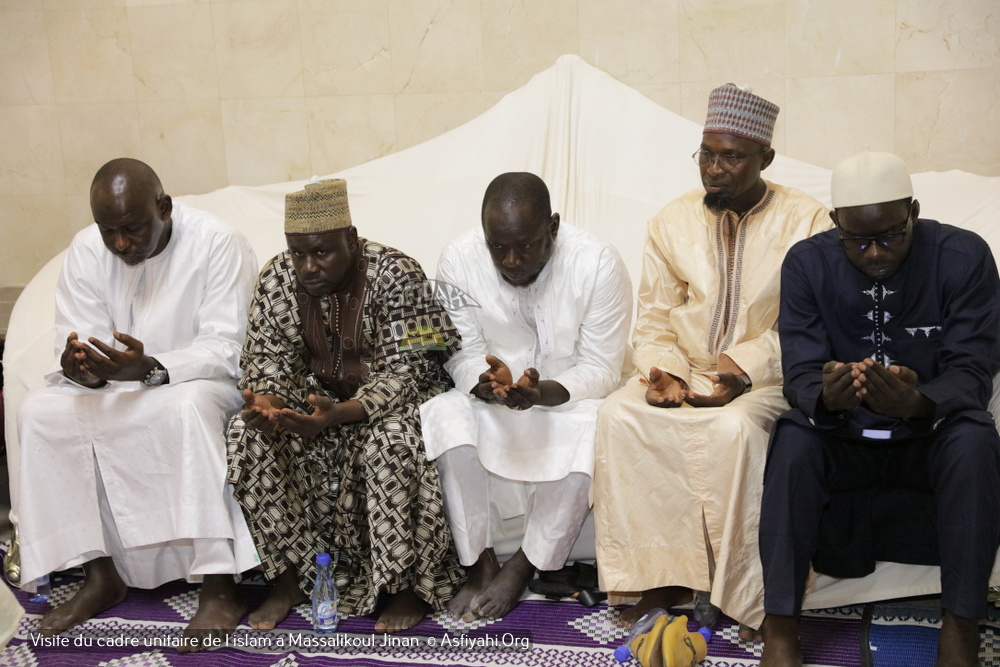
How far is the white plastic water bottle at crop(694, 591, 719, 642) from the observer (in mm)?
3410

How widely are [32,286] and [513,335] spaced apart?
2.44m

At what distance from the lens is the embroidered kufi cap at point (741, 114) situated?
149 inches

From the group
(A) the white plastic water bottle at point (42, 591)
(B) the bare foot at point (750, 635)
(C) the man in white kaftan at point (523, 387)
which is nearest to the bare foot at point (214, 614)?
(A) the white plastic water bottle at point (42, 591)

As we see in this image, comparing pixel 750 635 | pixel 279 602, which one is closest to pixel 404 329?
pixel 279 602

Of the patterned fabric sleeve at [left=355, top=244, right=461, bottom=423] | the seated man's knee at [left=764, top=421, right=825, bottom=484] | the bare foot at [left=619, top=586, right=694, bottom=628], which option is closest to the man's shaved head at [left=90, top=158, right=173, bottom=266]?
the patterned fabric sleeve at [left=355, top=244, right=461, bottom=423]

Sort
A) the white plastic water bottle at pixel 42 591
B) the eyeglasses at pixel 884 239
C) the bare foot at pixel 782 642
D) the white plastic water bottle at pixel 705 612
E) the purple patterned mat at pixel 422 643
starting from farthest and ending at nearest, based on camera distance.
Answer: the white plastic water bottle at pixel 42 591, the white plastic water bottle at pixel 705 612, the purple patterned mat at pixel 422 643, the eyeglasses at pixel 884 239, the bare foot at pixel 782 642

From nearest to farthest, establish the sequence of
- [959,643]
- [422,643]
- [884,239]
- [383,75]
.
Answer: [959,643] < [884,239] < [422,643] < [383,75]

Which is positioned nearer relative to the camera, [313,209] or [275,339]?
[313,209]

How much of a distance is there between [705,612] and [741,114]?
1.82 meters

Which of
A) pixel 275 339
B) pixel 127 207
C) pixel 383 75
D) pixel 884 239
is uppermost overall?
pixel 383 75

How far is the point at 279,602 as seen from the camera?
3652 mm

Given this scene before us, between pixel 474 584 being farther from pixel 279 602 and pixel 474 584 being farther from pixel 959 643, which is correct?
pixel 959 643

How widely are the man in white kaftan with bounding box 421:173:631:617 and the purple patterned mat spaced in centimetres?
16

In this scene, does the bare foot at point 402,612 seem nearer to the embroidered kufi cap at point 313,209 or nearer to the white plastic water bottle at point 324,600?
the white plastic water bottle at point 324,600
